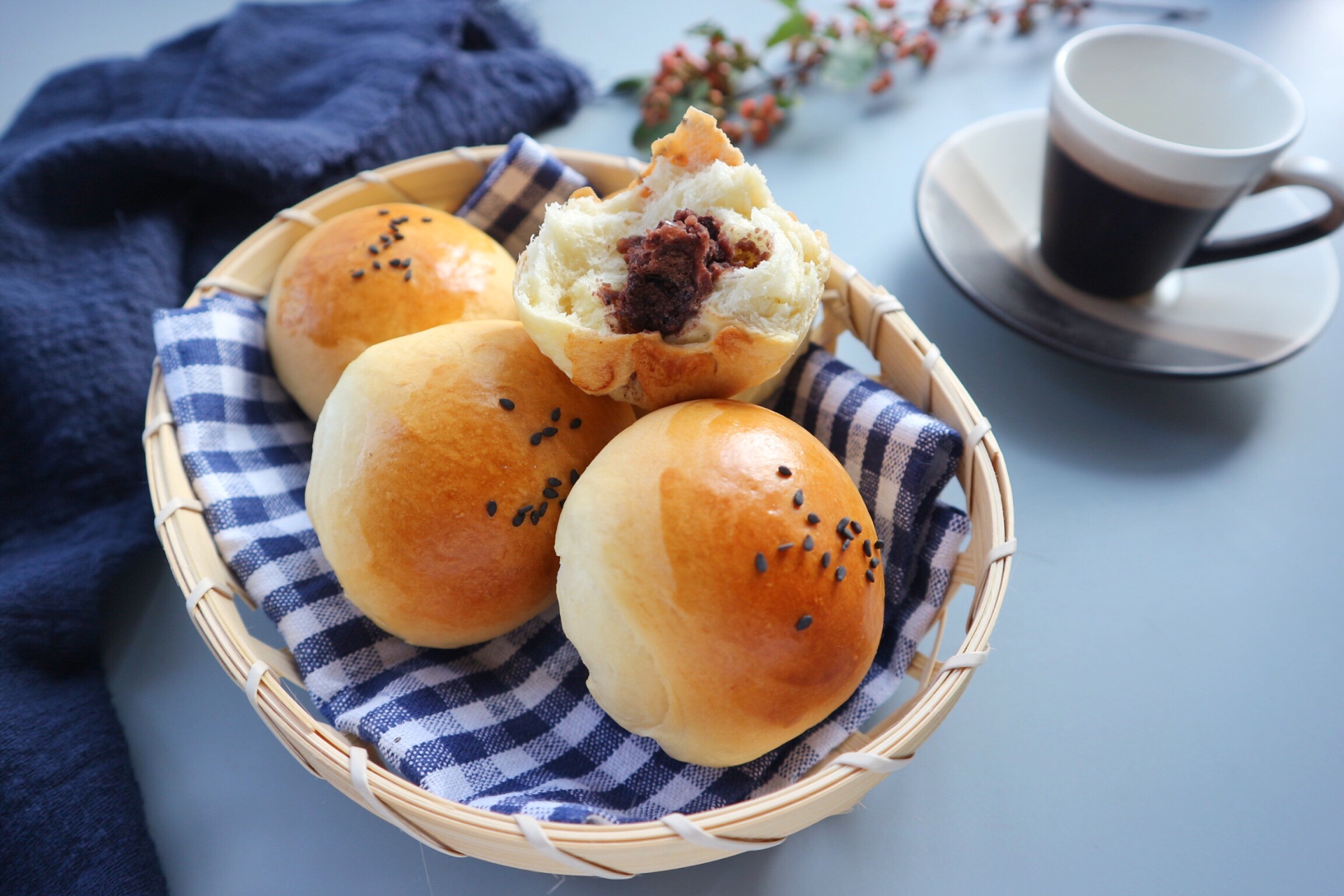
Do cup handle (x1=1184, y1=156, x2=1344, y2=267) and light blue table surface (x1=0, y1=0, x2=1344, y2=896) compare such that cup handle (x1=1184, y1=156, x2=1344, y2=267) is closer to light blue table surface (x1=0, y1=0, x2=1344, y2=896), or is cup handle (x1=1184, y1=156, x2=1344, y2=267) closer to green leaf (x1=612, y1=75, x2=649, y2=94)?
light blue table surface (x1=0, y1=0, x2=1344, y2=896)

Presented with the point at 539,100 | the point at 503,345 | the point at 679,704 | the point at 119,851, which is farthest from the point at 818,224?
the point at 119,851

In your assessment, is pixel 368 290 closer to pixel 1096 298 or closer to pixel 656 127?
pixel 656 127

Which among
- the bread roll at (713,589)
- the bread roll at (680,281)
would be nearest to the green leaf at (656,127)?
the bread roll at (680,281)

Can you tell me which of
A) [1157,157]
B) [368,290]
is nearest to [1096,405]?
[1157,157]

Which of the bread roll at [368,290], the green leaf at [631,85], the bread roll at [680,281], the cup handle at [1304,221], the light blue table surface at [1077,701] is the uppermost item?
the bread roll at [680,281]

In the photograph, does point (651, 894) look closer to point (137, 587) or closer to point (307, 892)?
point (307, 892)

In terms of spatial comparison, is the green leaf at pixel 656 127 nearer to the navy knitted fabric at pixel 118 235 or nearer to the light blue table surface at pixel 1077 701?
the navy knitted fabric at pixel 118 235
